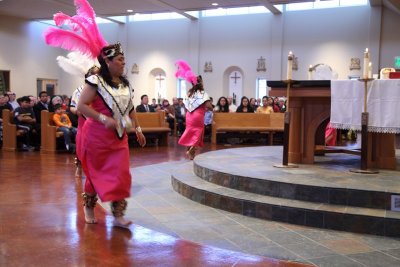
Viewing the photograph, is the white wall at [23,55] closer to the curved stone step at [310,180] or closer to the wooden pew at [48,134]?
the wooden pew at [48,134]

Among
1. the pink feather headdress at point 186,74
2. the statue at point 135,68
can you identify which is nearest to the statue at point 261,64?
the statue at point 135,68

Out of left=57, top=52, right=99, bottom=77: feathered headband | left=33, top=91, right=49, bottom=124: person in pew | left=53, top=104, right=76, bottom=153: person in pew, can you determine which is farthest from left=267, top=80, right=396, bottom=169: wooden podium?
left=33, top=91, right=49, bottom=124: person in pew

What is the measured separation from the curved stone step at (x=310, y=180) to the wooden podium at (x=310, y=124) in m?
0.20

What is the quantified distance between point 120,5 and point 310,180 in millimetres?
12846

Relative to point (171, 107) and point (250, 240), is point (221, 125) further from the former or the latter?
point (250, 240)

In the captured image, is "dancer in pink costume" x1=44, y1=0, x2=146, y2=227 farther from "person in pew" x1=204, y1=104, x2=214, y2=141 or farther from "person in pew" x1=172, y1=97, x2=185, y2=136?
"person in pew" x1=172, y1=97, x2=185, y2=136

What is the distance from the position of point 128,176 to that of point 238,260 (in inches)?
44.3

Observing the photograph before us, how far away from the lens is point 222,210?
4.05 metres

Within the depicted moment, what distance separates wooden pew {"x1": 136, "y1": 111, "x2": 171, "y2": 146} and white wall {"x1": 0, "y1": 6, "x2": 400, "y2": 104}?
654cm

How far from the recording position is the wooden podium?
4.69 m

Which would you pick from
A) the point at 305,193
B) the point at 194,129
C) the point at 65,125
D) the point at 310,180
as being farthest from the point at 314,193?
the point at 65,125

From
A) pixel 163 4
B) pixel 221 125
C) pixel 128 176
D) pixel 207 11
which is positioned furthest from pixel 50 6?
pixel 128 176

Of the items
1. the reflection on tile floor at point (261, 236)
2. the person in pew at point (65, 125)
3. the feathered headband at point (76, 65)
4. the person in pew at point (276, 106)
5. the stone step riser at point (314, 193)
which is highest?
the feathered headband at point (76, 65)

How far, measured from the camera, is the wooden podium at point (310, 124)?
15.4ft
